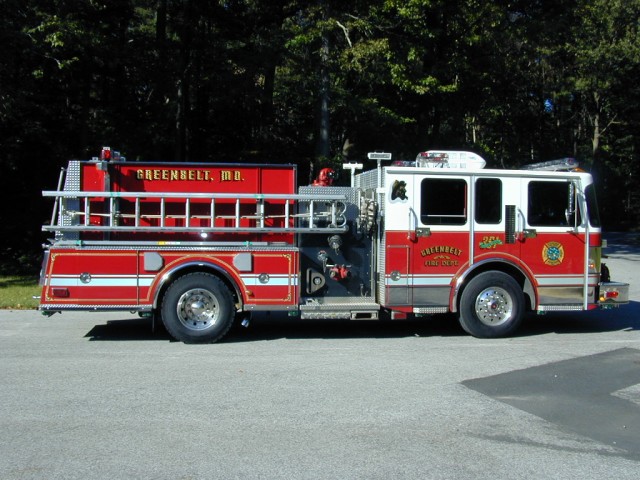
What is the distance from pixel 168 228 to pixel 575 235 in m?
6.04

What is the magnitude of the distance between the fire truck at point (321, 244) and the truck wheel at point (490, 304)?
0.01 metres

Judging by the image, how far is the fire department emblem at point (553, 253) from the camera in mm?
9828

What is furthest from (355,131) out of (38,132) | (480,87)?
(38,132)

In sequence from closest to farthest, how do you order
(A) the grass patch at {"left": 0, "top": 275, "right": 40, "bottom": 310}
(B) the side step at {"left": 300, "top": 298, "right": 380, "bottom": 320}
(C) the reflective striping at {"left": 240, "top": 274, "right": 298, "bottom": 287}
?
(C) the reflective striping at {"left": 240, "top": 274, "right": 298, "bottom": 287} < (B) the side step at {"left": 300, "top": 298, "right": 380, "bottom": 320} < (A) the grass patch at {"left": 0, "top": 275, "right": 40, "bottom": 310}

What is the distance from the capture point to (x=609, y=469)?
482cm

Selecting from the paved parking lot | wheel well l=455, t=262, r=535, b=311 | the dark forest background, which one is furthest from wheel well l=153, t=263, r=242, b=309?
the dark forest background

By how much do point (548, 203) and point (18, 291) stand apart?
11507 mm

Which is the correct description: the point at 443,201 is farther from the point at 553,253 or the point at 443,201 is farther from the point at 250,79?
the point at 250,79

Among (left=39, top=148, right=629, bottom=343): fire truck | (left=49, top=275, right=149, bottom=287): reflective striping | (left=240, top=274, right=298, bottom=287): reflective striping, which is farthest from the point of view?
(left=240, top=274, right=298, bottom=287): reflective striping

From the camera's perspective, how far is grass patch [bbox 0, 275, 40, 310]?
510 inches

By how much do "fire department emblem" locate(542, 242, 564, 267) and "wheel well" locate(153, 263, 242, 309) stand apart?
4.60 meters

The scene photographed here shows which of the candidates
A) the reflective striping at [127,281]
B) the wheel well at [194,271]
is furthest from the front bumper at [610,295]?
the wheel well at [194,271]

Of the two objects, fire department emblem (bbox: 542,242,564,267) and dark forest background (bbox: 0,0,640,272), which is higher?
→ dark forest background (bbox: 0,0,640,272)

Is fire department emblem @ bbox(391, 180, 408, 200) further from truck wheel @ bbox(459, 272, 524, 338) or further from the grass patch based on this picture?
the grass patch
